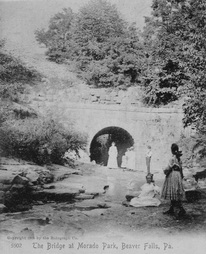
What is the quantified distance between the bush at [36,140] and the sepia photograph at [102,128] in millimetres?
33

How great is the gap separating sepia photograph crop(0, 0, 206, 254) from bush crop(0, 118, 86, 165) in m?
0.03

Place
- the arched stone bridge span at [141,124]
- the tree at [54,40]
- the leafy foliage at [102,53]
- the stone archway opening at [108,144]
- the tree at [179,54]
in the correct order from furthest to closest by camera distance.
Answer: the stone archway opening at [108,144] → the leafy foliage at [102,53] → the tree at [54,40] → the arched stone bridge span at [141,124] → the tree at [179,54]

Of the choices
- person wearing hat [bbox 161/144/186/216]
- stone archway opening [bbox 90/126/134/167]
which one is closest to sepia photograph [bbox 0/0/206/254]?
person wearing hat [bbox 161/144/186/216]

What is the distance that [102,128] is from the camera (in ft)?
43.6

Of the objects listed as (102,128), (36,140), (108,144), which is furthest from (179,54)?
(108,144)

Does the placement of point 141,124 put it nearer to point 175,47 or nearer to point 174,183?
point 175,47

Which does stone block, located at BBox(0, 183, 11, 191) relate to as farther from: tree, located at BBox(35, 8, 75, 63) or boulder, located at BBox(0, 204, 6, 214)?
tree, located at BBox(35, 8, 75, 63)

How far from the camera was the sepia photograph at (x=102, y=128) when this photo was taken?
181 inches

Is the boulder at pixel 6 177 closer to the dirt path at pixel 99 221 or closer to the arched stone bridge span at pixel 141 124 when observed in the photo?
the dirt path at pixel 99 221

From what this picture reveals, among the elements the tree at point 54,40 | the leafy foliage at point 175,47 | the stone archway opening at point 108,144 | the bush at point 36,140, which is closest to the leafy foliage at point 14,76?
the bush at point 36,140

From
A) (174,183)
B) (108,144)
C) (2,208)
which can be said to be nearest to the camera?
(2,208)

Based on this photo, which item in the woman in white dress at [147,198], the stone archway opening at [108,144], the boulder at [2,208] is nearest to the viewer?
the boulder at [2,208]

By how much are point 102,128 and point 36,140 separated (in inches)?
210

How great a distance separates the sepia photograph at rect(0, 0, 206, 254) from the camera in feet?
15.1
